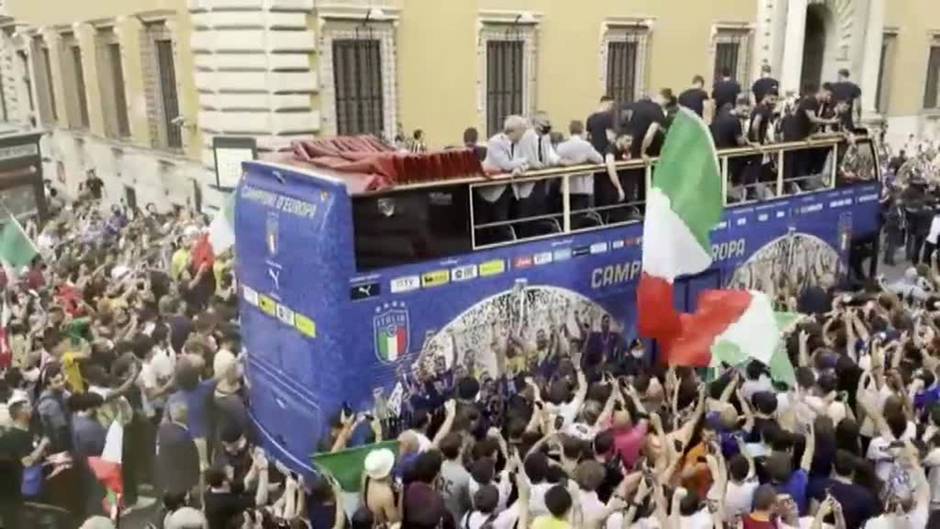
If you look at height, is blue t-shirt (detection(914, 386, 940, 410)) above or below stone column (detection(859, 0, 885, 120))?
below

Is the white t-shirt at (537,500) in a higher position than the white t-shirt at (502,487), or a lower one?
higher

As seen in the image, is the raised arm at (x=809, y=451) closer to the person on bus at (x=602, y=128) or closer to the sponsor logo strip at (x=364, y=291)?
the sponsor logo strip at (x=364, y=291)

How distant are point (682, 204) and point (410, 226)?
2367mm

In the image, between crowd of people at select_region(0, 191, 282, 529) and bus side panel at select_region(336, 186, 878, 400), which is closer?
crowd of people at select_region(0, 191, 282, 529)

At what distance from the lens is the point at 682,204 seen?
26.0 ft

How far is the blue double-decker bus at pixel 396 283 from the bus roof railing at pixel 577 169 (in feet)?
0.06

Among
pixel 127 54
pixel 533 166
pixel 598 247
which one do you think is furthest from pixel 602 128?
pixel 127 54

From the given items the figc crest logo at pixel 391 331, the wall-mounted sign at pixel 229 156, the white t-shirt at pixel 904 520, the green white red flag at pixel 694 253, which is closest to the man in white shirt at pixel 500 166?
the figc crest logo at pixel 391 331

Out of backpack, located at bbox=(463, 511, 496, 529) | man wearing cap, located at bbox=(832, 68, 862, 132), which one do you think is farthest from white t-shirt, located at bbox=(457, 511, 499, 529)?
man wearing cap, located at bbox=(832, 68, 862, 132)

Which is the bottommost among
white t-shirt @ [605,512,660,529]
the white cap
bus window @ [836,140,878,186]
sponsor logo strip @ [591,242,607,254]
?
white t-shirt @ [605,512,660,529]

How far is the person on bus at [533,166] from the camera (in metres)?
8.32

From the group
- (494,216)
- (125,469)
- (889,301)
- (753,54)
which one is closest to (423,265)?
(494,216)

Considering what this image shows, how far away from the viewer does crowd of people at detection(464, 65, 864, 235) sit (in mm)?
8289

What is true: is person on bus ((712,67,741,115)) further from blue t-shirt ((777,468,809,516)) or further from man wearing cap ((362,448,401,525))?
man wearing cap ((362,448,401,525))
